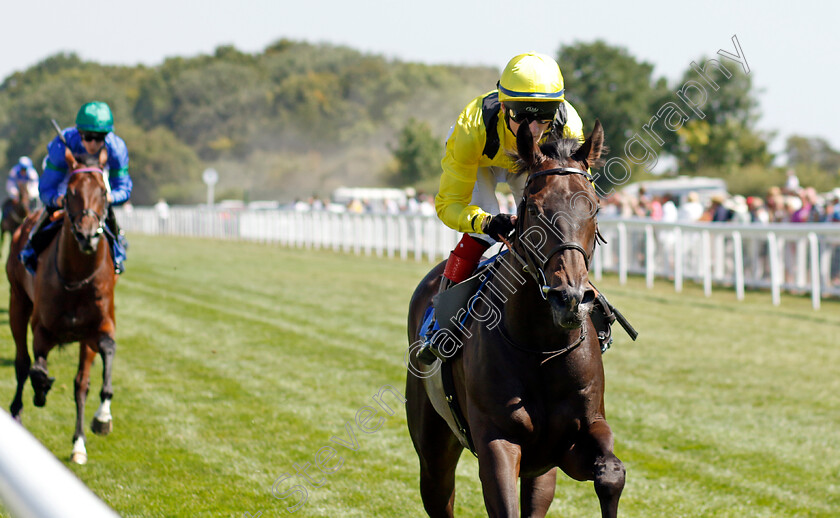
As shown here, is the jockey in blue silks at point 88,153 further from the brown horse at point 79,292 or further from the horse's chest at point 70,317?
the horse's chest at point 70,317

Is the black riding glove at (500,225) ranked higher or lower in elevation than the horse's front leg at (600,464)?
higher

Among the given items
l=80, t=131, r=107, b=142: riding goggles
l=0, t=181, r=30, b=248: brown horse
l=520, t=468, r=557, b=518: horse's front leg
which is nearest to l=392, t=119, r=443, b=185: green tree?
l=0, t=181, r=30, b=248: brown horse

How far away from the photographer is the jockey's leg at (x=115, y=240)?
6.43m

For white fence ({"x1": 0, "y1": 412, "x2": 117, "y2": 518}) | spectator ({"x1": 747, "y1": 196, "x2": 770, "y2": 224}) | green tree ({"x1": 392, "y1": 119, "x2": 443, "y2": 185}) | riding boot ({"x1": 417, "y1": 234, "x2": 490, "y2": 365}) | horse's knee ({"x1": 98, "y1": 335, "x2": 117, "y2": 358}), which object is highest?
green tree ({"x1": 392, "y1": 119, "x2": 443, "y2": 185})

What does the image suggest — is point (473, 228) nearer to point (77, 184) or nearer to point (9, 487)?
point (9, 487)

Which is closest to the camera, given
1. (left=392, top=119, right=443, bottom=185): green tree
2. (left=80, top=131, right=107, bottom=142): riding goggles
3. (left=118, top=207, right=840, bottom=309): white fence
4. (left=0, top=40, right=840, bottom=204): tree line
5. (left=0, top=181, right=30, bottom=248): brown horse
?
(left=80, top=131, right=107, bottom=142): riding goggles

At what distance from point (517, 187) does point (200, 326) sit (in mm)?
7984

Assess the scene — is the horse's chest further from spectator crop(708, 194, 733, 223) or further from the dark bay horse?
spectator crop(708, 194, 733, 223)

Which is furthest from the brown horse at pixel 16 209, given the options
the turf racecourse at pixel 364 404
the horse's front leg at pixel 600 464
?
the horse's front leg at pixel 600 464

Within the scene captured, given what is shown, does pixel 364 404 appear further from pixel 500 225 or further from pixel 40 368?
pixel 500 225

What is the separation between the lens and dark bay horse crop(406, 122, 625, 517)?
3.03 meters

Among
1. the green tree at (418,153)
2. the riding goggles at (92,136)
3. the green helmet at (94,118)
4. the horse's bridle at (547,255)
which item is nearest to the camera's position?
the horse's bridle at (547,255)

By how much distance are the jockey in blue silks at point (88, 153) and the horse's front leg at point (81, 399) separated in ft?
2.30

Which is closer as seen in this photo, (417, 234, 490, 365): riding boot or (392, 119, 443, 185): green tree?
(417, 234, 490, 365): riding boot
